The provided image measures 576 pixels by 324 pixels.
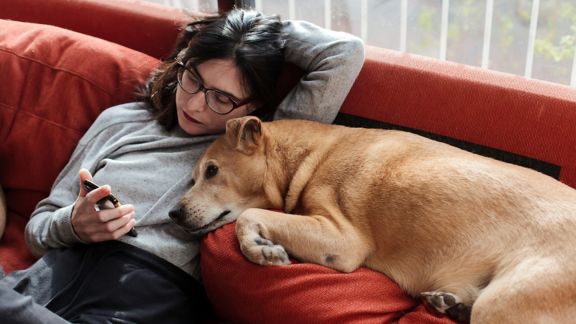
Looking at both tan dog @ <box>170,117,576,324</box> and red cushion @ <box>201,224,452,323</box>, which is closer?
tan dog @ <box>170,117,576,324</box>

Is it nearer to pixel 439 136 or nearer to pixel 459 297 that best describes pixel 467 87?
pixel 439 136

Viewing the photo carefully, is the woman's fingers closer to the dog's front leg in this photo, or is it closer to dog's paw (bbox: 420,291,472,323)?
the dog's front leg

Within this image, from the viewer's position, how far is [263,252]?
5.31 feet

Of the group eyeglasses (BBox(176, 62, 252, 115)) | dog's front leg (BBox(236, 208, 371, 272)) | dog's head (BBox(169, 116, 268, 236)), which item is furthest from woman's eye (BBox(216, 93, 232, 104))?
dog's front leg (BBox(236, 208, 371, 272))

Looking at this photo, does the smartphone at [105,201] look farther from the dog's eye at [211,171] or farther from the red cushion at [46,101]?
the red cushion at [46,101]

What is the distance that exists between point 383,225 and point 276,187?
357 millimetres

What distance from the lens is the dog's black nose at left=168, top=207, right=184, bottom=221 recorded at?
1.76 m

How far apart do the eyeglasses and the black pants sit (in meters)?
0.49

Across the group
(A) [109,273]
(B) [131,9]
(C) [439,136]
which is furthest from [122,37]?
(C) [439,136]

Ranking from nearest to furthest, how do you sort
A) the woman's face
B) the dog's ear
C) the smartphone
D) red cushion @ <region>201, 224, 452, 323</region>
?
1. red cushion @ <region>201, 224, 452, 323</region>
2. the smartphone
3. the dog's ear
4. the woman's face

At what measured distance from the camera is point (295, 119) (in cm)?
196

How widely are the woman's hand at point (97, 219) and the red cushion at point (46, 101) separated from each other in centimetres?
50

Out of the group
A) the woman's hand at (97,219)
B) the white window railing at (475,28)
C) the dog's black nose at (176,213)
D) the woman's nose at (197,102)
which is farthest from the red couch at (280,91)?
the white window railing at (475,28)

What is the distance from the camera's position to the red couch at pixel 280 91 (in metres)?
1.60
